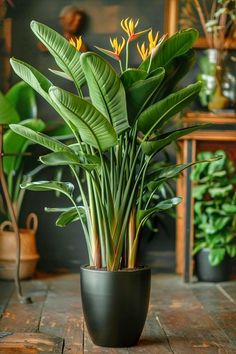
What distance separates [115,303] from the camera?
2580 mm

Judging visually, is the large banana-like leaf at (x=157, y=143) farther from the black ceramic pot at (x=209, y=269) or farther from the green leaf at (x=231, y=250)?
the black ceramic pot at (x=209, y=269)

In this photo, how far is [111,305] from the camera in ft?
8.47

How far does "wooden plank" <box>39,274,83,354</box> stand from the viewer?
9.16 ft

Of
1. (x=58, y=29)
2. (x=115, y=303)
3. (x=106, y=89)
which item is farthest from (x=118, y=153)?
(x=58, y=29)

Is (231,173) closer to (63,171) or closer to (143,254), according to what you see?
(143,254)

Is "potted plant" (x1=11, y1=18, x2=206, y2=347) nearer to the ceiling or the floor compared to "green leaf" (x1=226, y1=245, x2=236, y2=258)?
nearer to the ceiling

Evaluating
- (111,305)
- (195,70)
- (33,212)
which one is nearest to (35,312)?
(111,305)

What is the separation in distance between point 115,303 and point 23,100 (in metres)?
2.22

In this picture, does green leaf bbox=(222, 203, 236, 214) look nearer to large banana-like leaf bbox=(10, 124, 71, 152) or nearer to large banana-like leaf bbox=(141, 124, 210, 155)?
large banana-like leaf bbox=(141, 124, 210, 155)

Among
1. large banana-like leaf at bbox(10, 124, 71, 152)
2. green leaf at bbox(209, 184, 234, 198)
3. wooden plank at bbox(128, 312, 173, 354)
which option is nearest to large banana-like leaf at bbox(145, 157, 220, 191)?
large banana-like leaf at bbox(10, 124, 71, 152)

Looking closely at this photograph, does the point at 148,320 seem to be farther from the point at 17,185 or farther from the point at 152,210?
the point at 17,185

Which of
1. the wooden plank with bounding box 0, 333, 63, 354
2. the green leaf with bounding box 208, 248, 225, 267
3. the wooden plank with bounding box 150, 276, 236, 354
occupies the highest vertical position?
the green leaf with bounding box 208, 248, 225, 267

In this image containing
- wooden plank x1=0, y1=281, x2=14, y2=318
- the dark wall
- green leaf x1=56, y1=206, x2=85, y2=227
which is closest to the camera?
green leaf x1=56, y1=206, x2=85, y2=227

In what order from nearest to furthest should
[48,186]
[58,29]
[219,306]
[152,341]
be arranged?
[48,186], [152,341], [219,306], [58,29]
